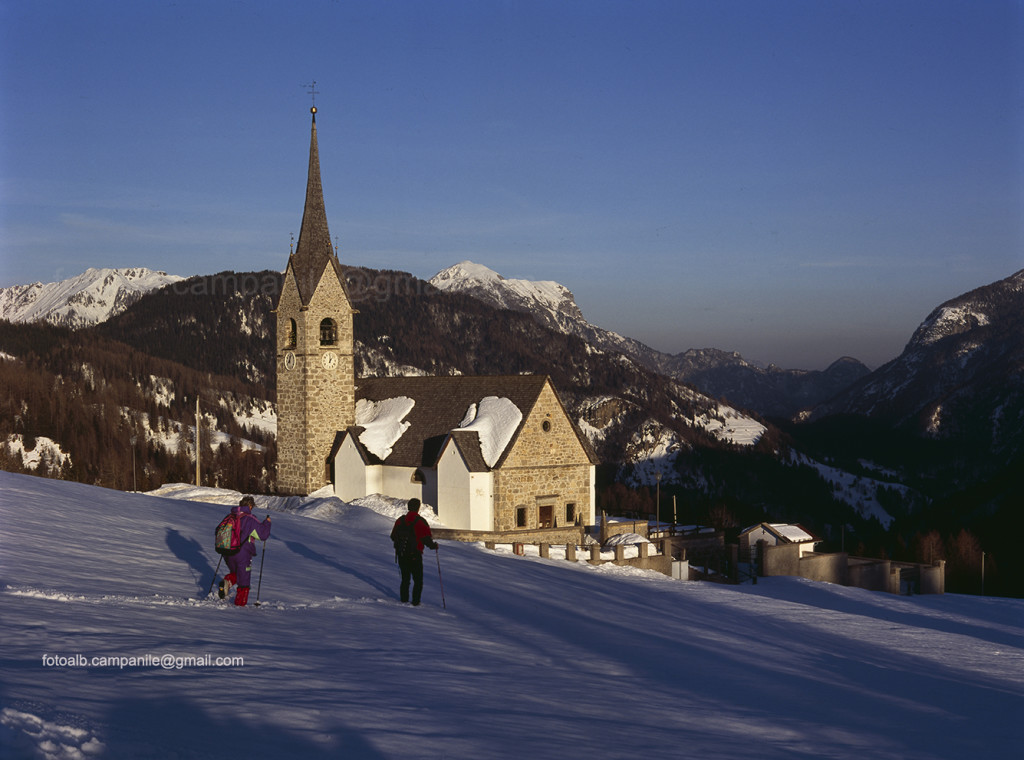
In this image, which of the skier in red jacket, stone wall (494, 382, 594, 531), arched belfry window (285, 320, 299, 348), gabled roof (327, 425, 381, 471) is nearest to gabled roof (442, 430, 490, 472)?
stone wall (494, 382, 594, 531)

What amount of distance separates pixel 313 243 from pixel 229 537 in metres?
40.0

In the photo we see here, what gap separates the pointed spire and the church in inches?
2.2

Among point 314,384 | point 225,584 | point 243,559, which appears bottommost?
point 225,584

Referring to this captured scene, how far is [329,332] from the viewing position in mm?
52875

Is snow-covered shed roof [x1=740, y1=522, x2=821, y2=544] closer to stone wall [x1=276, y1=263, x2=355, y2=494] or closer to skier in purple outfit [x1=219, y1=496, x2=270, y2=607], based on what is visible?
stone wall [x1=276, y1=263, x2=355, y2=494]

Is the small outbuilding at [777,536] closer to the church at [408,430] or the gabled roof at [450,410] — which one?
the church at [408,430]

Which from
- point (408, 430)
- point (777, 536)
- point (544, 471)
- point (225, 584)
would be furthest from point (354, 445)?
point (225, 584)

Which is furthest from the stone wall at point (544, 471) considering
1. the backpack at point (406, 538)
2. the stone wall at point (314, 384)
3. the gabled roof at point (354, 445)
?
the backpack at point (406, 538)

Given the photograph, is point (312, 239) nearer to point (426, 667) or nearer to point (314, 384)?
point (314, 384)

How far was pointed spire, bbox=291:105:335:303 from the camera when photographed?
5250 centimetres

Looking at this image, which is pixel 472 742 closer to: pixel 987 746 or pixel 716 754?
pixel 716 754

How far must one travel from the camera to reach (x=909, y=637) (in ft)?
68.4

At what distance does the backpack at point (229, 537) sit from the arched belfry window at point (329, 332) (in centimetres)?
3856

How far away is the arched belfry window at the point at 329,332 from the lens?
173ft
